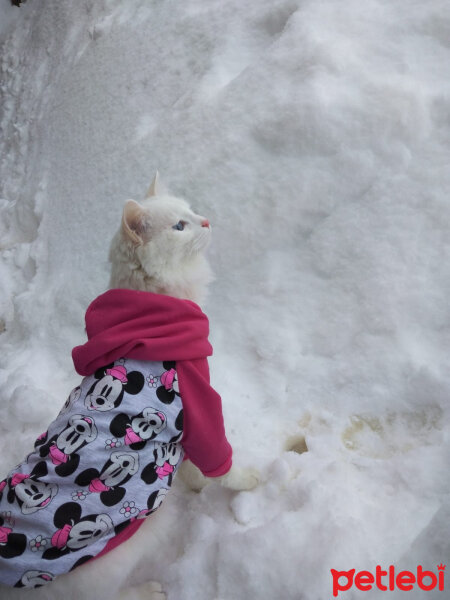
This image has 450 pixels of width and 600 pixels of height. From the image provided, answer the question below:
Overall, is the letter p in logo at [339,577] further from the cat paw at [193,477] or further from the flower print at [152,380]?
the flower print at [152,380]

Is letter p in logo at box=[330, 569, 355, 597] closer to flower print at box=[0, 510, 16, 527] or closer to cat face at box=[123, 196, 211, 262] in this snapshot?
flower print at box=[0, 510, 16, 527]

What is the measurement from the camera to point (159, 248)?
154cm

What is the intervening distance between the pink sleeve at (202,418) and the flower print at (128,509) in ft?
0.78

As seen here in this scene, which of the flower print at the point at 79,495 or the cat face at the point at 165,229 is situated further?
the cat face at the point at 165,229

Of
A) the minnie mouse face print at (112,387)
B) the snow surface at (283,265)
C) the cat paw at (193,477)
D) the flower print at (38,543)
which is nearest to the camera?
the flower print at (38,543)

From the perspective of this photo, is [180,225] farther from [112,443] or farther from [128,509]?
[128,509]

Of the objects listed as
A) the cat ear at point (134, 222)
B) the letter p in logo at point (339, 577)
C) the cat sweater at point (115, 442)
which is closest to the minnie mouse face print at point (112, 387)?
the cat sweater at point (115, 442)

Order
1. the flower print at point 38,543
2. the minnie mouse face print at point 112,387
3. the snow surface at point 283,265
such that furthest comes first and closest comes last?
the snow surface at point 283,265 → the minnie mouse face print at point 112,387 → the flower print at point 38,543

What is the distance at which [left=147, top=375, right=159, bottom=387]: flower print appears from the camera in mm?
1414

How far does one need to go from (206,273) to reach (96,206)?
110cm

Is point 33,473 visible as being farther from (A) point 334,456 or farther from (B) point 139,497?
(A) point 334,456

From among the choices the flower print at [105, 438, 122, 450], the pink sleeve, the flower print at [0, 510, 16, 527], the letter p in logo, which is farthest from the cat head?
the letter p in logo

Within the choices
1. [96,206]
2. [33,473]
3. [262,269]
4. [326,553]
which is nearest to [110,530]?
[33,473]

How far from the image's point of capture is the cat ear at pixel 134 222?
1.50 m
